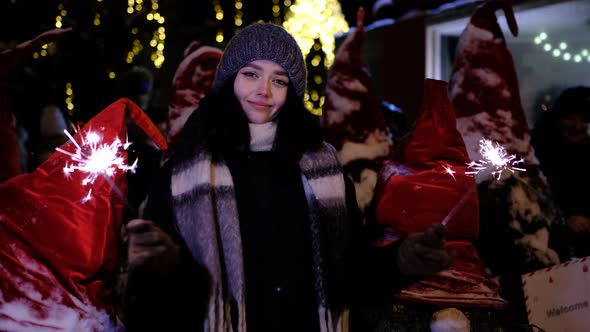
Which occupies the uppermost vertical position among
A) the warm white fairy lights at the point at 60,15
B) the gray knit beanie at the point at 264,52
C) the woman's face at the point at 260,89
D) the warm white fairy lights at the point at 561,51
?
the warm white fairy lights at the point at 60,15

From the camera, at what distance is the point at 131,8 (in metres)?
5.58

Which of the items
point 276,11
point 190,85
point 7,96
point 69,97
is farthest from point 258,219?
point 276,11

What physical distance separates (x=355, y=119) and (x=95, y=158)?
1.29 meters

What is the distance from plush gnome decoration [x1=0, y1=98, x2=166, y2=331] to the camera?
1705 millimetres

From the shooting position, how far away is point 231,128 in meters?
1.81

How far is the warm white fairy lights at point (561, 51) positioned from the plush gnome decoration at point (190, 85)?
2.75 metres

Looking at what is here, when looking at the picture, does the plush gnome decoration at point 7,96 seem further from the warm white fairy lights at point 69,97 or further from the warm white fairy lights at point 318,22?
the warm white fairy lights at point 318,22

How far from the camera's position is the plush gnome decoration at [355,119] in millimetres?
2629

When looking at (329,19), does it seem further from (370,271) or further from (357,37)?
(370,271)

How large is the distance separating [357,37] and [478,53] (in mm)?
587

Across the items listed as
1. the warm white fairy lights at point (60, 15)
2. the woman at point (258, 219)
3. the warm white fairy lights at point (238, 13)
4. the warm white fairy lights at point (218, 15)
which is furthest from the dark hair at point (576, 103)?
the warm white fairy lights at point (218, 15)

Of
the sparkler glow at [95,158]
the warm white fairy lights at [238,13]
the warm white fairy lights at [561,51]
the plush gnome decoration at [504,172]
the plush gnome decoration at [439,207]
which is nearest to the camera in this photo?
the sparkler glow at [95,158]

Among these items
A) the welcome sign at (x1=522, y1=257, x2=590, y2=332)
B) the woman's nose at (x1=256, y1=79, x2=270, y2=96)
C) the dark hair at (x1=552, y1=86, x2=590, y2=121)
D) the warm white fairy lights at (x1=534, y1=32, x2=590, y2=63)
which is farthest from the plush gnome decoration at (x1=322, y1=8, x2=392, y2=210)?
the warm white fairy lights at (x1=534, y1=32, x2=590, y2=63)

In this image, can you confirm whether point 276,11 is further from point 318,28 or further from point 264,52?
point 264,52
